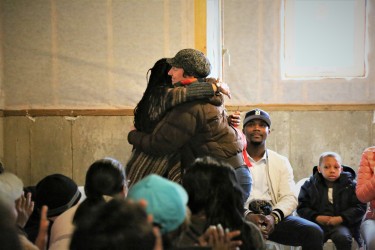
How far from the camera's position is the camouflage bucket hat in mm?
3514

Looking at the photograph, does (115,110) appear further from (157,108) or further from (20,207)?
(20,207)

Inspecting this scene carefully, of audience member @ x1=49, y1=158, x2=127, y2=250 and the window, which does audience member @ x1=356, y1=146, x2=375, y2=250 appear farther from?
audience member @ x1=49, y1=158, x2=127, y2=250

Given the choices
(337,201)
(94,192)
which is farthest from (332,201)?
(94,192)

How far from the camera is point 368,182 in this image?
162 inches

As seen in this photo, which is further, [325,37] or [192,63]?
[325,37]

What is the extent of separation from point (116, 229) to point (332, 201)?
3.10 meters

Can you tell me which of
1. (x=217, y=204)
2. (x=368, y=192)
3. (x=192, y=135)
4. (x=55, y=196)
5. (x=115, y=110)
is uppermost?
(x=115, y=110)

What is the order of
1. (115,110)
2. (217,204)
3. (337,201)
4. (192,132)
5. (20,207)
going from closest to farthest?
(217,204)
(20,207)
(192,132)
(337,201)
(115,110)

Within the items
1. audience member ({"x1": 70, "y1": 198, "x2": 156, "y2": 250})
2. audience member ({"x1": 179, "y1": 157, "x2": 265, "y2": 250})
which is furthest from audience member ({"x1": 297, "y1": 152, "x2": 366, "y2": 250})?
audience member ({"x1": 70, "y1": 198, "x2": 156, "y2": 250})

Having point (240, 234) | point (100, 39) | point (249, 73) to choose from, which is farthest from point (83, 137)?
point (240, 234)

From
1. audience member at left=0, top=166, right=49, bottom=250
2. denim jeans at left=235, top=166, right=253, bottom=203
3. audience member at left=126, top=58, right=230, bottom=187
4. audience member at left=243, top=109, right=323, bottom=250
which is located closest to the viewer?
audience member at left=0, top=166, right=49, bottom=250

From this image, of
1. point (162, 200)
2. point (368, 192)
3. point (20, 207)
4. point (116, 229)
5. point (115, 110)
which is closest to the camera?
point (116, 229)

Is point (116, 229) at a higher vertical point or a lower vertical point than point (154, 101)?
lower

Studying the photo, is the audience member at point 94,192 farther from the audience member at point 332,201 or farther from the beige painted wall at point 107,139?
the beige painted wall at point 107,139
